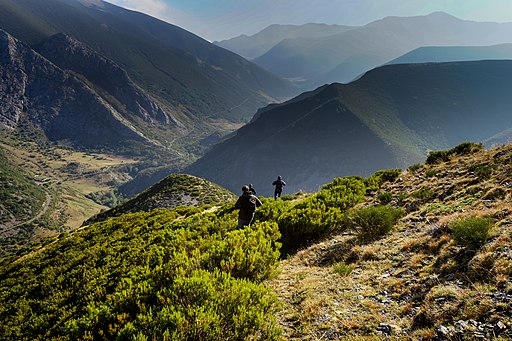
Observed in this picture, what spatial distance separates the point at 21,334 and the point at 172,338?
30.7ft

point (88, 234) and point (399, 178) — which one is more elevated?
point (399, 178)

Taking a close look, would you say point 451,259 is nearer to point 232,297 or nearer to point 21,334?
point 232,297

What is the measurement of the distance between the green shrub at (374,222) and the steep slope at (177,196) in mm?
34014

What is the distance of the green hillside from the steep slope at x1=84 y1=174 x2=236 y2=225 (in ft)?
96.0

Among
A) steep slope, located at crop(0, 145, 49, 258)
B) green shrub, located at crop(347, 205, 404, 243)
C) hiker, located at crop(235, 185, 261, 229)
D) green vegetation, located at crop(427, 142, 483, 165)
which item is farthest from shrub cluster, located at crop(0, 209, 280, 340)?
steep slope, located at crop(0, 145, 49, 258)

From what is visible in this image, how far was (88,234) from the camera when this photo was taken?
24.7 m

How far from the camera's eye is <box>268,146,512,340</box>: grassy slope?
15.5 ft

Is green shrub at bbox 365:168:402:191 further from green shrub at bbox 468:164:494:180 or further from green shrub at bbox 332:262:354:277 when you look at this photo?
green shrub at bbox 332:262:354:277

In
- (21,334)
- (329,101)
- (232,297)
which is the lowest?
(21,334)

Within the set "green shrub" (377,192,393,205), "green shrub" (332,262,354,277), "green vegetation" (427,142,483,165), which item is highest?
"green vegetation" (427,142,483,165)

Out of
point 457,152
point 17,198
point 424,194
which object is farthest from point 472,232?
point 17,198

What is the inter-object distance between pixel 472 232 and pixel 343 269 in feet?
10.2

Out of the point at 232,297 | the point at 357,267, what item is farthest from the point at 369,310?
the point at 232,297

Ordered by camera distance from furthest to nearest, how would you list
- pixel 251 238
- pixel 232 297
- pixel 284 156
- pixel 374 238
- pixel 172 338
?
pixel 284 156 < pixel 374 238 < pixel 251 238 < pixel 232 297 < pixel 172 338
